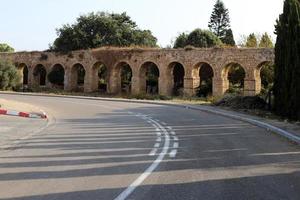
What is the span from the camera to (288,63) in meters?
24.7

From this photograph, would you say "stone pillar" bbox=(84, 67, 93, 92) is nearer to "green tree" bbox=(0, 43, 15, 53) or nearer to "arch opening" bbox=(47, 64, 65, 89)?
"arch opening" bbox=(47, 64, 65, 89)

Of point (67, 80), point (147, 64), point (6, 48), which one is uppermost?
point (6, 48)

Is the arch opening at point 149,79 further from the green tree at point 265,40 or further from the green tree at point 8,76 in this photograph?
the green tree at point 265,40

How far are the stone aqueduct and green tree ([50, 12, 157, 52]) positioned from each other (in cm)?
374

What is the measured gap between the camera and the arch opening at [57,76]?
6175 centimetres

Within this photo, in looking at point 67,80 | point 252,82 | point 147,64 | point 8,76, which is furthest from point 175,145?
point 8,76

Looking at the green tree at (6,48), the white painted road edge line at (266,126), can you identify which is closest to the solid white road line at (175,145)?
the white painted road edge line at (266,126)

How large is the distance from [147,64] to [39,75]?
17.6m

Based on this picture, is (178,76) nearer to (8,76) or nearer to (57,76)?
(57,76)

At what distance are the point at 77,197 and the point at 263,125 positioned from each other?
563 inches

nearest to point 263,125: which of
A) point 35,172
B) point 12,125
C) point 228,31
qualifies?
point 12,125

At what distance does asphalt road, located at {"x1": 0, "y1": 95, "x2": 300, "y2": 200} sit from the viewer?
8.41 m

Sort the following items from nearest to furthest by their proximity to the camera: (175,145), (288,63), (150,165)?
(150,165), (175,145), (288,63)

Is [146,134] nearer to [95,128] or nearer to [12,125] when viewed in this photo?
[95,128]
